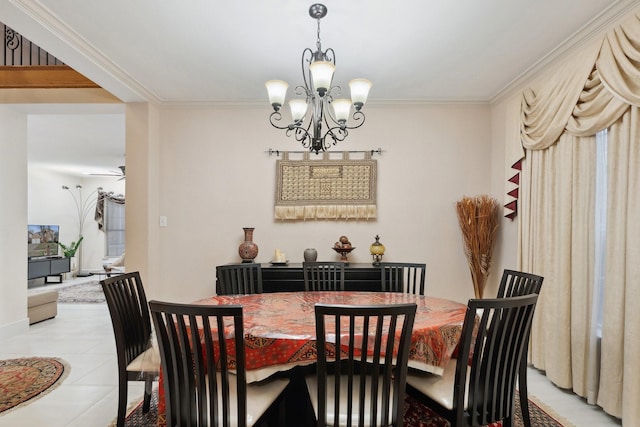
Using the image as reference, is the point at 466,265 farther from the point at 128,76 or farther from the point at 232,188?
the point at 128,76

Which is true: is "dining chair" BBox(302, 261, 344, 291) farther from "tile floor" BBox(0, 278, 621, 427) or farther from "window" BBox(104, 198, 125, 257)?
"window" BBox(104, 198, 125, 257)

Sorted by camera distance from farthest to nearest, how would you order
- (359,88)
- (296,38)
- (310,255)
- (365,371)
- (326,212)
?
(326,212) → (310,255) → (296,38) → (359,88) → (365,371)

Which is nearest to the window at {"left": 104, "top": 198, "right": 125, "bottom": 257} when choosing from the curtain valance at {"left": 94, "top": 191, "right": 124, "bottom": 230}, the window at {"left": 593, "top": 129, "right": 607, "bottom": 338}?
the curtain valance at {"left": 94, "top": 191, "right": 124, "bottom": 230}

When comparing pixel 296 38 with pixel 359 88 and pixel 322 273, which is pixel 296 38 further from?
pixel 322 273

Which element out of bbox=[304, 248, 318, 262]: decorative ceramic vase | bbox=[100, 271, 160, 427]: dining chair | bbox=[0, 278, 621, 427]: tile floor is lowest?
bbox=[0, 278, 621, 427]: tile floor

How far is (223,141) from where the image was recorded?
3982 mm

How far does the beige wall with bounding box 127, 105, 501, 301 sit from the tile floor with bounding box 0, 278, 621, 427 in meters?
0.83

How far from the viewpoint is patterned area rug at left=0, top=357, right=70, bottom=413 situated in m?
2.44

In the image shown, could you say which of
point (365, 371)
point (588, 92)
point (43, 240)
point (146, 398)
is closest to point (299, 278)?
point (146, 398)

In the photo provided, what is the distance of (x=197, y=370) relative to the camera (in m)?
1.33

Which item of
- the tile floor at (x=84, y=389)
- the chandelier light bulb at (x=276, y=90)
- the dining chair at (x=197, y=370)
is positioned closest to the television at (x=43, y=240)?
the tile floor at (x=84, y=389)

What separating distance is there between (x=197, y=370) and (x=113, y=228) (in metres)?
9.27

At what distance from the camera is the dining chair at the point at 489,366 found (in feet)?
4.63

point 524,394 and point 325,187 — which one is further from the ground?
point 325,187
